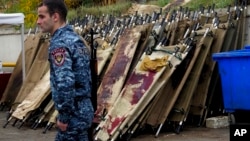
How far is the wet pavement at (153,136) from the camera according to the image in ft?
27.2

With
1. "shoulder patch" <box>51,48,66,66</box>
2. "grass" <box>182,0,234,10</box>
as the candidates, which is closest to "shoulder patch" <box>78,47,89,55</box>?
"shoulder patch" <box>51,48,66,66</box>

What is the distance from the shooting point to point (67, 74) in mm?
4355

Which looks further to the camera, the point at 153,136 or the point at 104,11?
the point at 104,11

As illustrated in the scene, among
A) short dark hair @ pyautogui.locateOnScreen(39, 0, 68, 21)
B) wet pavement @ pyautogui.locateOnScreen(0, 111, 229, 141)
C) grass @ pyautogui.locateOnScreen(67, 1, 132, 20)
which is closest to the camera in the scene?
short dark hair @ pyautogui.locateOnScreen(39, 0, 68, 21)

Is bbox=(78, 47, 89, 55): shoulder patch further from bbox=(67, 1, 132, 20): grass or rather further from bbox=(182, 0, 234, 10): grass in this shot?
bbox=(67, 1, 132, 20): grass

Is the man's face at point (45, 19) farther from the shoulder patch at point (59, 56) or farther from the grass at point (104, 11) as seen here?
the grass at point (104, 11)

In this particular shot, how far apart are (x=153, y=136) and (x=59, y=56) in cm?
434

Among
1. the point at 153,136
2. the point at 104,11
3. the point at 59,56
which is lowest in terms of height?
the point at 153,136

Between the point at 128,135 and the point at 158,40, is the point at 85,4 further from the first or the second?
the point at 128,135

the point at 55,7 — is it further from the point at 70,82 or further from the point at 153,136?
the point at 153,136

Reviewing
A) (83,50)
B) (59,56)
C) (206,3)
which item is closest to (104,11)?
(206,3)

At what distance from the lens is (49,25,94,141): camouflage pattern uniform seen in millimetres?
4363

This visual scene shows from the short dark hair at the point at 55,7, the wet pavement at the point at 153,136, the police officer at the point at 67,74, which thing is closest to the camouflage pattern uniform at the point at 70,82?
the police officer at the point at 67,74

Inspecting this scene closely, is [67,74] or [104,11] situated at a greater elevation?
[67,74]
